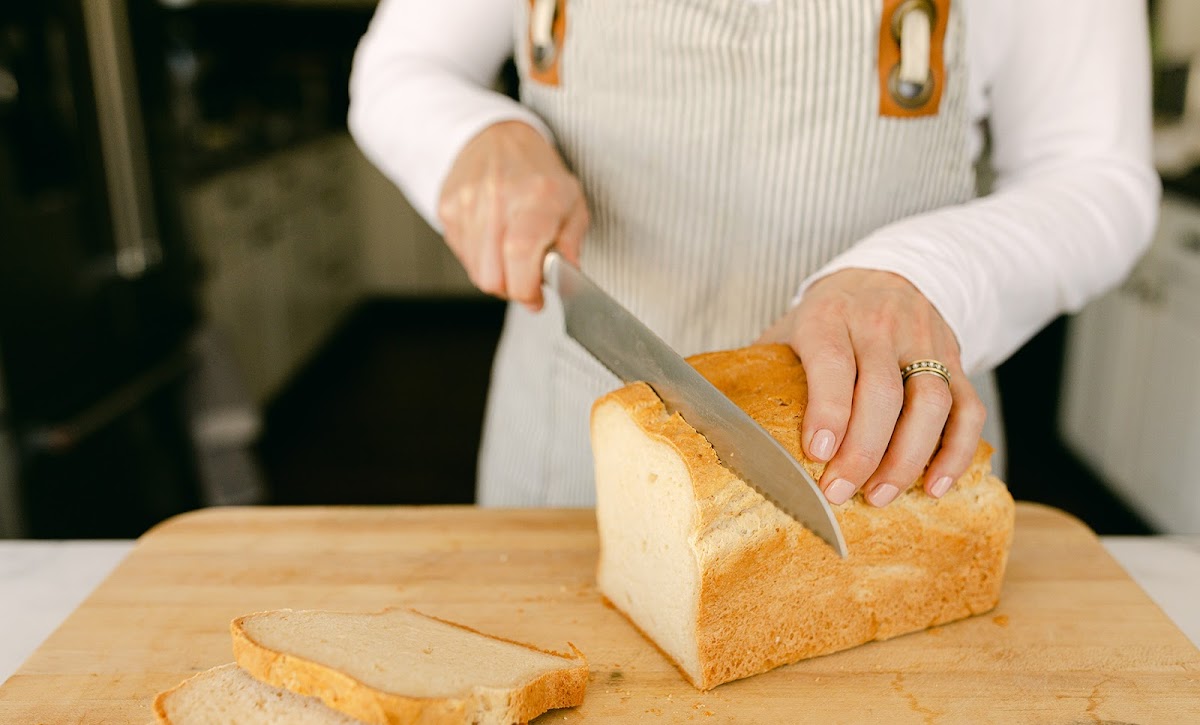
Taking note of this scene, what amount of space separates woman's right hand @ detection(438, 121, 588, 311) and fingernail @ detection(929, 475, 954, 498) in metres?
0.47

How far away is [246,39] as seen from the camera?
5891mm

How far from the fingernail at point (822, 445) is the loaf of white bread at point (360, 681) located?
11.6 inches

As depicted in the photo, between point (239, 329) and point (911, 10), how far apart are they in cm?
303

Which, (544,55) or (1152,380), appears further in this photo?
(1152,380)

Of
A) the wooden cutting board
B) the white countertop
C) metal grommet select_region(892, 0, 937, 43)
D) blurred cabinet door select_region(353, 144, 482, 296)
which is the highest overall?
metal grommet select_region(892, 0, 937, 43)

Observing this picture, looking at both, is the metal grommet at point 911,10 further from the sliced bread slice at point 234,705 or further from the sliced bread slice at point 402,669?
the sliced bread slice at point 234,705

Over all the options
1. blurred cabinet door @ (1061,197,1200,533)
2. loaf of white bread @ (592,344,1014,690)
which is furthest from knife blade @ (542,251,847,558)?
blurred cabinet door @ (1061,197,1200,533)

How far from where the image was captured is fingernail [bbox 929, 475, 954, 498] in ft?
3.20

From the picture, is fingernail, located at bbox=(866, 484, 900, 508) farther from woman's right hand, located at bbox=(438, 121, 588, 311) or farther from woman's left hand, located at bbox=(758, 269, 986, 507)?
woman's right hand, located at bbox=(438, 121, 588, 311)

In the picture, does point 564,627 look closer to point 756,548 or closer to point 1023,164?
point 756,548

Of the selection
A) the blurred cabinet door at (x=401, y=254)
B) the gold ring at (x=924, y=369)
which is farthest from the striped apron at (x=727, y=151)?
the blurred cabinet door at (x=401, y=254)

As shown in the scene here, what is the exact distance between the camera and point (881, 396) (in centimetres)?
90

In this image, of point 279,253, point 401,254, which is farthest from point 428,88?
point 401,254

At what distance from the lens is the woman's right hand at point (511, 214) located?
3.63 feet
